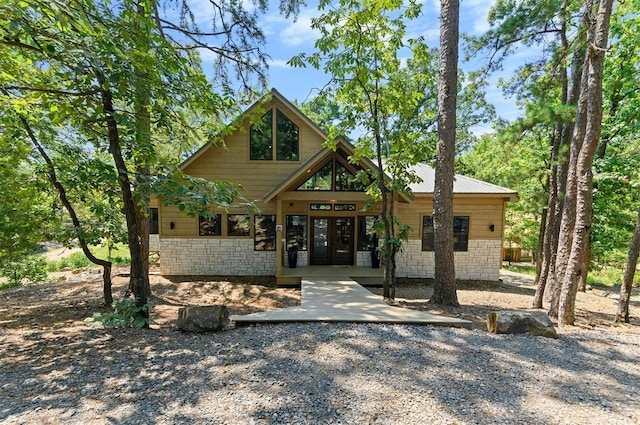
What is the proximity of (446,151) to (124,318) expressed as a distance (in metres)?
6.52

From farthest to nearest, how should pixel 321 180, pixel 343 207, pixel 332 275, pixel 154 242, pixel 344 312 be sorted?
pixel 154 242 → pixel 343 207 → pixel 321 180 → pixel 332 275 → pixel 344 312

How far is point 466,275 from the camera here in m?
10.7

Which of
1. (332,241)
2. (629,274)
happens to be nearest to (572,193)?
(629,274)

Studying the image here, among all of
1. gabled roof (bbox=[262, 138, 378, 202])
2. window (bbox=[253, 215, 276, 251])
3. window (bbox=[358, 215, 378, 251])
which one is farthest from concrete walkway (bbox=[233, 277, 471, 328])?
window (bbox=[358, 215, 378, 251])

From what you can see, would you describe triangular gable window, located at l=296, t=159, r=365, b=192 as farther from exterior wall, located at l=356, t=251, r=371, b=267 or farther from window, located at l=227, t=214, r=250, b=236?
exterior wall, located at l=356, t=251, r=371, b=267

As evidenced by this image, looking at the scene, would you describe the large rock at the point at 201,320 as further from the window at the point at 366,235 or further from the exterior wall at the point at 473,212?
the exterior wall at the point at 473,212

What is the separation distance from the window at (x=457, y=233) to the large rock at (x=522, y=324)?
5679mm

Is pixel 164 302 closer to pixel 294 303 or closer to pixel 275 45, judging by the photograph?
pixel 294 303

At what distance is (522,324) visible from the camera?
4.82 meters

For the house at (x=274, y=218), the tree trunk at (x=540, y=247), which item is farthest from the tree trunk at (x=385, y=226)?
the tree trunk at (x=540, y=247)

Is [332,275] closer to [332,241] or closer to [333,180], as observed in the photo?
[332,241]

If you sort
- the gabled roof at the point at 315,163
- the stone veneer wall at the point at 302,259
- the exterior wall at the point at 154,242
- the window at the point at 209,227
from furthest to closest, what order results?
the exterior wall at the point at 154,242
the stone veneer wall at the point at 302,259
the window at the point at 209,227
the gabled roof at the point at 315,163

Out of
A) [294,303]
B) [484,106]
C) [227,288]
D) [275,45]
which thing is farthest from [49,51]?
[484,106]

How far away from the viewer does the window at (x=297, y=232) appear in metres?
10.8
